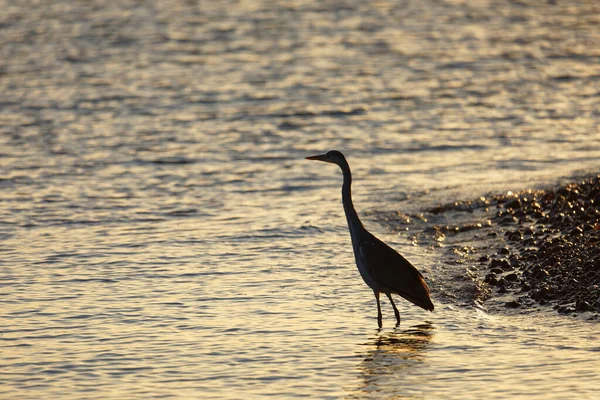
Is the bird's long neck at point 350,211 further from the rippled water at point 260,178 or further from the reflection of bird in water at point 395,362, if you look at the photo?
the reflection of bird in water at point 395,362

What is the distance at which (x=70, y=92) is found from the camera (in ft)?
108

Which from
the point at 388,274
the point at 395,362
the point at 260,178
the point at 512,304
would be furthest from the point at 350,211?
the point at 260,178

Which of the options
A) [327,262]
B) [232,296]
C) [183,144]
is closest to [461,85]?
[183,144]

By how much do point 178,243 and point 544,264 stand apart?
242 inches

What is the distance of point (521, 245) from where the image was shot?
1644 cm

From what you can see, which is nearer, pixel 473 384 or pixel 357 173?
pixel 473 384

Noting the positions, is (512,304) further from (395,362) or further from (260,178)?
(260,178)

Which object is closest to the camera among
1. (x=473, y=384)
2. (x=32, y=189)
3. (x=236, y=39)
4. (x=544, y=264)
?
(x=473, y=384)

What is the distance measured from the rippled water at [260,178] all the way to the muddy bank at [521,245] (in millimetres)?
420

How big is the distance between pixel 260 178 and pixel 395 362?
37.4ft

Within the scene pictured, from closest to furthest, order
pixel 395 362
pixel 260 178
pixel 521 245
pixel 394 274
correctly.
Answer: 1. pixel 395 362
2. pixel 394 274
3. pixel 521 245
4. pixel 260 178

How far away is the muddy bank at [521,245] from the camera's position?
1399cm

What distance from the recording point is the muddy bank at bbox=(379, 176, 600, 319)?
1399 cm

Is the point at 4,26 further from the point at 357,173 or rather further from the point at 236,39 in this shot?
the point at 357,173
